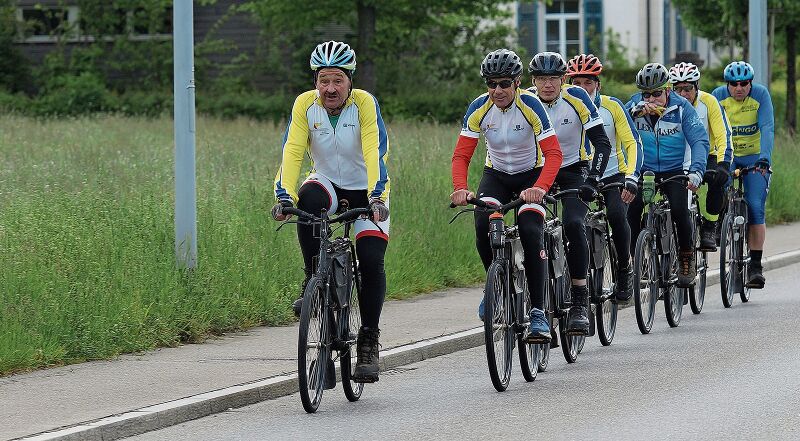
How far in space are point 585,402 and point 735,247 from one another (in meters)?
5.28

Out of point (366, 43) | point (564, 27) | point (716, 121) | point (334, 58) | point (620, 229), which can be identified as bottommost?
point (620, 229)

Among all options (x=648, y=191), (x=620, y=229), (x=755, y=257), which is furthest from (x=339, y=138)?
(x=755, y=257)

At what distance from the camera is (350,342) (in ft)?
27.9

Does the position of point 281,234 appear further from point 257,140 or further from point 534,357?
point 257,140

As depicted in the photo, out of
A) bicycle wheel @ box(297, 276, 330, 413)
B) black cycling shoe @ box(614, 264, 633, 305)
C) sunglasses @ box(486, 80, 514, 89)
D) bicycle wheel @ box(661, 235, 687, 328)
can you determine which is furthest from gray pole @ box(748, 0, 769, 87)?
bicycle wheel @ box(297, 276, 330, 413)

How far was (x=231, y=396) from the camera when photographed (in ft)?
27.6

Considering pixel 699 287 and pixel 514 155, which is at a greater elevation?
pixel 514 155

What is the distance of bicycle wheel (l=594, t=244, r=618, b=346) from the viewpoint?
34.9ft

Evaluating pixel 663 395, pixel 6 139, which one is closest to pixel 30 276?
pixel 663 395

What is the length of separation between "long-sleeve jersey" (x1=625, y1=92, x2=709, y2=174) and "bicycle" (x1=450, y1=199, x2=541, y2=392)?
3468 millimetres

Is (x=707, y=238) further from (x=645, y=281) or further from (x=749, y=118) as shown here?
(x=749, y=118)

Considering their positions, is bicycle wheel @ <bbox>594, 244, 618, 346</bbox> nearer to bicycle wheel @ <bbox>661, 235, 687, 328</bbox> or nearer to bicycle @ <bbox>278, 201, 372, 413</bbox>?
bicycle wheel @ <bbox>661, 235, 687, 328</bbox>

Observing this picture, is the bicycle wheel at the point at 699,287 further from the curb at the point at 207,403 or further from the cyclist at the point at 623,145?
the curb at the point at 207,403

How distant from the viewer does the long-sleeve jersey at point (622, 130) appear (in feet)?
36.4
